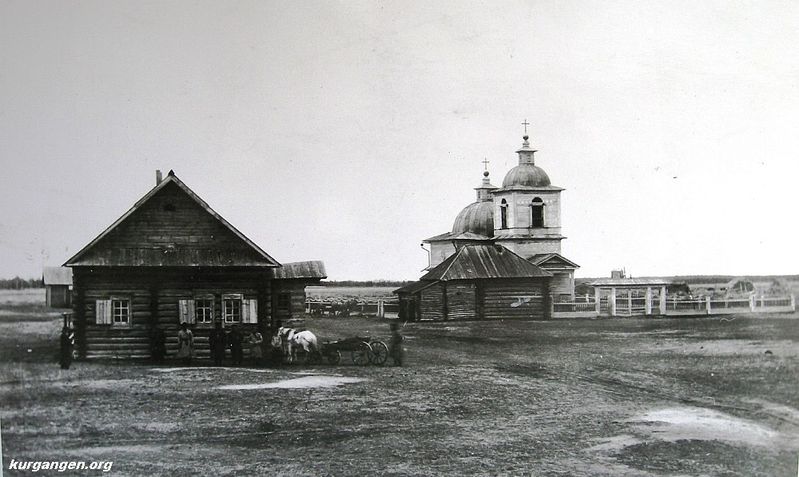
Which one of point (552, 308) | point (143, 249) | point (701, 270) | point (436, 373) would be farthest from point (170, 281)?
point (701, 270)

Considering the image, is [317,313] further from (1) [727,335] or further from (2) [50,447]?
(1) [727,335]

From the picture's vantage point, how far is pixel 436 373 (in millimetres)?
6891

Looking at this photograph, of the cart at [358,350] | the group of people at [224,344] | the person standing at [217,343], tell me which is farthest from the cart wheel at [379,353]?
the person standing at [217,343]

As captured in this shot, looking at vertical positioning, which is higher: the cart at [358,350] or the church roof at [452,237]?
the church roof at [452,237]

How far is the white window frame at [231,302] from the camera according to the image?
6.80 m

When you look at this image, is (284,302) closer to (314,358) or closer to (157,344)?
(314,358)

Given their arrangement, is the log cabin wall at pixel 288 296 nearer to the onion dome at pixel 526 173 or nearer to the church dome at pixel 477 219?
the church dome at pixel 477 219

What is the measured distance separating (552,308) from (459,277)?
0.82 metres

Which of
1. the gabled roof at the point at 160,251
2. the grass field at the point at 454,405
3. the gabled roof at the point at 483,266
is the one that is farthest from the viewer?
the gabled roof at the point at 483,266

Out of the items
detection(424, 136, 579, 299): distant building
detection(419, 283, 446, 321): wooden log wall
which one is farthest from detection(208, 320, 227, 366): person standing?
detection(424, 136, 579, 299): distant building

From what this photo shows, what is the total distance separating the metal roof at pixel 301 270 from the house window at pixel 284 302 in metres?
0.14

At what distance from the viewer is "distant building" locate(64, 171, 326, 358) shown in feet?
21.8

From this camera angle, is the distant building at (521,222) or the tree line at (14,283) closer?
the tree line at (14,283)

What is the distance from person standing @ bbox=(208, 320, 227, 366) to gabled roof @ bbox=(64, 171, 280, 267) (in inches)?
20.4
